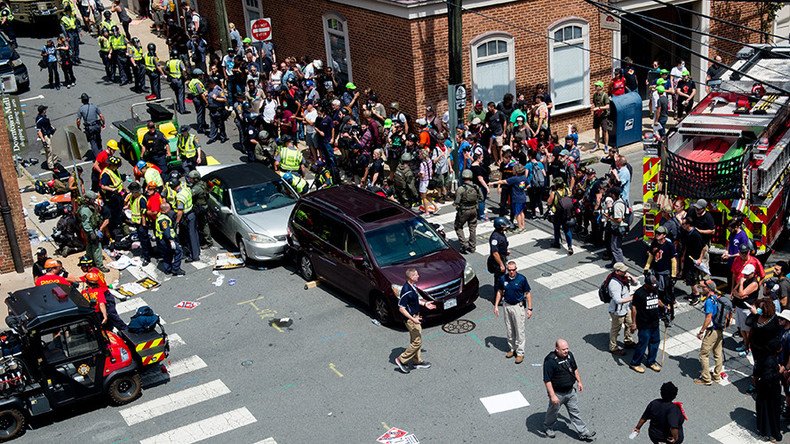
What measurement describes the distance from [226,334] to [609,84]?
1494cm

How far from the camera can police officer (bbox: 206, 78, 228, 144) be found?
85.9 feet

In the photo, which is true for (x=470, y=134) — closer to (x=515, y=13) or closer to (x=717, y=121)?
(x=515, y=13)

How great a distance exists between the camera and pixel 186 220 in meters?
19.4

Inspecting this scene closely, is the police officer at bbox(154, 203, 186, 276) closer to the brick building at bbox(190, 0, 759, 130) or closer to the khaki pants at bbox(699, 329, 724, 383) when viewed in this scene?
the brick building at bbox(190, 0, 759, 130)

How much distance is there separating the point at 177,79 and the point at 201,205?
9698 mm

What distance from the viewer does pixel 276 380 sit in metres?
→ 14.8

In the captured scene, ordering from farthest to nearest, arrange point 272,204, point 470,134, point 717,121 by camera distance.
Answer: point 470,134 < point 272,204 < point 717,121

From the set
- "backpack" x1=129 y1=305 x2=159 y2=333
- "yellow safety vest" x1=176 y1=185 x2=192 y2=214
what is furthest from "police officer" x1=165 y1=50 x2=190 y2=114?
"backpack" x1=129 y1=305 x2=159 y2=333

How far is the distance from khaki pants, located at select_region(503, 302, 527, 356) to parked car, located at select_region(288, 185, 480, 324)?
1452 mm

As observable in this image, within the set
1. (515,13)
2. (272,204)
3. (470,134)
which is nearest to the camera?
(272,204)

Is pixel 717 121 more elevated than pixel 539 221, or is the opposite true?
pixel 717 121

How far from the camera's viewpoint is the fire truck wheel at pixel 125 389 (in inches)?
557

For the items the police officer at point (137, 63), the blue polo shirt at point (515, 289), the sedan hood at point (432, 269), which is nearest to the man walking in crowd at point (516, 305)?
the blue polo shirt at point (515, 289)

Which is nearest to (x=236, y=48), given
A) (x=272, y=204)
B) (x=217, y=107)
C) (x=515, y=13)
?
(x=217, y=107)
